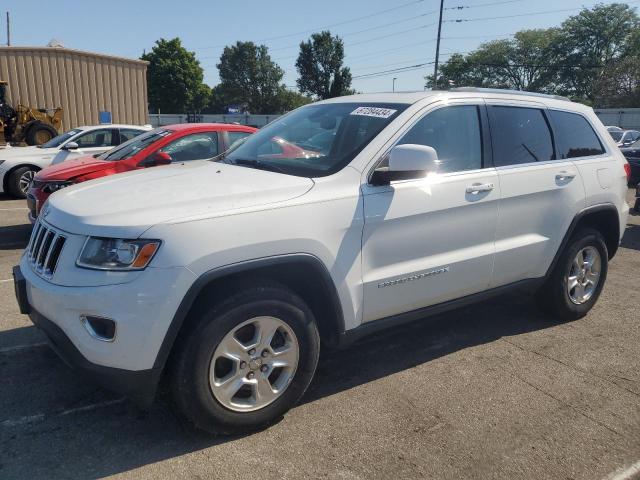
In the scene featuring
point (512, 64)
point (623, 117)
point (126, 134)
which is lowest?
point (126, 134)

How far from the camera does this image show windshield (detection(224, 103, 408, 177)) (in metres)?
3.37

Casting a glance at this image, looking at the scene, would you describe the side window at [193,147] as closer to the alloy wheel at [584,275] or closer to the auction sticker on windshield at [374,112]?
the auction sticker on windshield at [374,112]

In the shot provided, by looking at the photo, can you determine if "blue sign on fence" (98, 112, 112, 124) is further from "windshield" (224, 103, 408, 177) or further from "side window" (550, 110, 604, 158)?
"side window" (550, 110, 604, 158)

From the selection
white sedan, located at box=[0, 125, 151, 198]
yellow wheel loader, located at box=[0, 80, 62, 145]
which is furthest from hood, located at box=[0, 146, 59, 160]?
yellow wheel loader, located at box=[0, 80, 62, 145]

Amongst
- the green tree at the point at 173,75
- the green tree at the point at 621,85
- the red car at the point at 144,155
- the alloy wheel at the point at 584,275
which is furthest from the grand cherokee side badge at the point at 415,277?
the green tree at the point at 173,75

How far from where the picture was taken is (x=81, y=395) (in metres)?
3.32

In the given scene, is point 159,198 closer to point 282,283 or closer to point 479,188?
point 282,283

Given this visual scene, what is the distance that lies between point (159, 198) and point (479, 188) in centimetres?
210

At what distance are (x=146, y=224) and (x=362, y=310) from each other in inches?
52.8

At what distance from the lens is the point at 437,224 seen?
349 centimetres

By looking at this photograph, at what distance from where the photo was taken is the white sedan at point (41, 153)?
10508 millimetres

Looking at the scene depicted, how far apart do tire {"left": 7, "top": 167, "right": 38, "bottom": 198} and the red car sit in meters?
3.83

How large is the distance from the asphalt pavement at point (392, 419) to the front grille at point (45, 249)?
61cm

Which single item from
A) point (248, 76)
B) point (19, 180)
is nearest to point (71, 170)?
point (19, 180)
